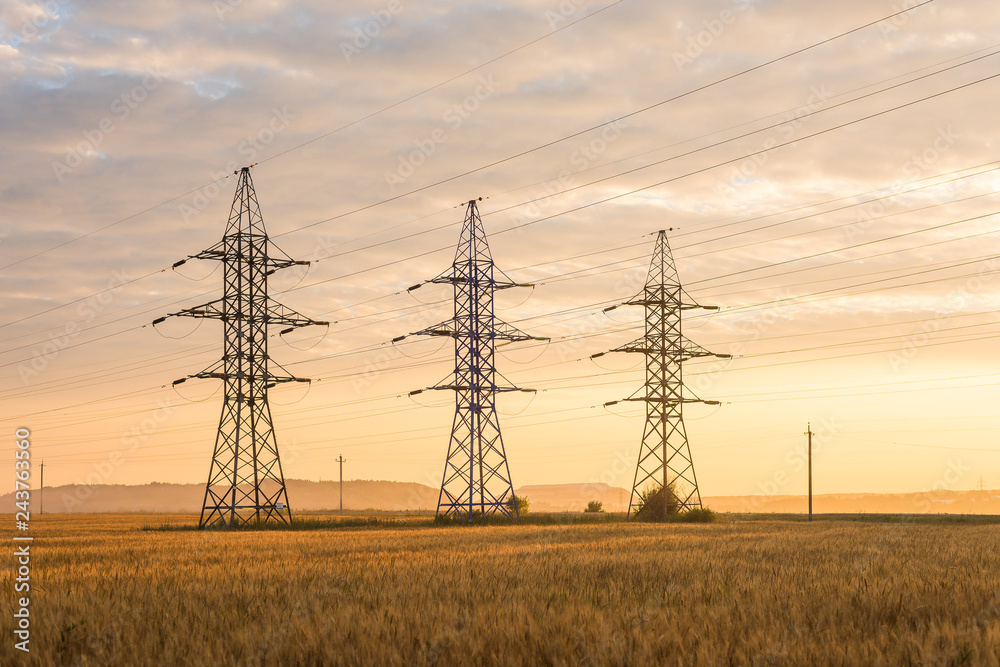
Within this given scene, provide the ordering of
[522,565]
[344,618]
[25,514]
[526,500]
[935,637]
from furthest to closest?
1. [526,500]
2. [522,565]
3. [25,514]
4. [344,618]
5. [935,637]

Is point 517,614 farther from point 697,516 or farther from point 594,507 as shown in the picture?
point 594,507

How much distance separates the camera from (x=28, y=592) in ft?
41.6

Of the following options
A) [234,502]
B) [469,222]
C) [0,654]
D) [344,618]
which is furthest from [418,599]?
[469,222]

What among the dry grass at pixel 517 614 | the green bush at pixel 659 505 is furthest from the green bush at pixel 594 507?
the dry grass at pixel 517 614

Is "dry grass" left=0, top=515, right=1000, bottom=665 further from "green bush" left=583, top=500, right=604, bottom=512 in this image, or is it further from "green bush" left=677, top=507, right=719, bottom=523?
"green bush" left=583, top=500, right=604, bottom=512

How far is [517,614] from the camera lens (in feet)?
29.7

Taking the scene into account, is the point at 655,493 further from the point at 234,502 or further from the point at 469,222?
the point at 234,502

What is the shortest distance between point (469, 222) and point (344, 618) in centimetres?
5169

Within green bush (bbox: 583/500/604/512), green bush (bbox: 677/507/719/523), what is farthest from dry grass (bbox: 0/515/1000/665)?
green bush (bbox: 583/500/604/512)

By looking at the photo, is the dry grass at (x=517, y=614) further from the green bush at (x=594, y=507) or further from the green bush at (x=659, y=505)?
the green bush at (x=594, y=507)

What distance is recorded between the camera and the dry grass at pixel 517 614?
7312 mm

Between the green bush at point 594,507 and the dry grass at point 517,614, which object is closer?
the dry grass at point 517,614

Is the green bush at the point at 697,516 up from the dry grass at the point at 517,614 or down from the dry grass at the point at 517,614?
down

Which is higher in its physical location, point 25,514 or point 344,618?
point 25,514
